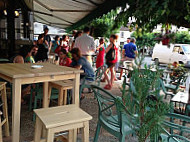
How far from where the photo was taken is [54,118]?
70.4 inches

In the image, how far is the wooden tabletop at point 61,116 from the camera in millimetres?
1715

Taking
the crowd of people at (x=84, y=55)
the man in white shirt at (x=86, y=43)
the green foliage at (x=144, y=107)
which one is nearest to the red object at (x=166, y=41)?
the crowd of people at (x=84, y=55)

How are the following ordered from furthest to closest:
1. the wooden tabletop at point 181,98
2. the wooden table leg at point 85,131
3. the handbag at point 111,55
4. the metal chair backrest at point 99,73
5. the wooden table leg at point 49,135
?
the handbag at point 111,55 → the metal chair backrest at point 99,73 → the wooden tabletop at point 181,98 → the wooden table leg at point 85,131 → the wooden table leg at point 49,135

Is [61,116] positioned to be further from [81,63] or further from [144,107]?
[81,63]

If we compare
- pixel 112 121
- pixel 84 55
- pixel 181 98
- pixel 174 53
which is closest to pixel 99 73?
pixel 84 55

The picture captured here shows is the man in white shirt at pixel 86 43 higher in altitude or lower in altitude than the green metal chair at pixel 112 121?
higher

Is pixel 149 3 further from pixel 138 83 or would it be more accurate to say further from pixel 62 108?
pixel 62 108

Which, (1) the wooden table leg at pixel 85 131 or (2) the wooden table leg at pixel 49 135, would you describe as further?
(1) the wooden table leg at pixel 85 131

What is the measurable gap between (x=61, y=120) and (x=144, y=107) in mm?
767

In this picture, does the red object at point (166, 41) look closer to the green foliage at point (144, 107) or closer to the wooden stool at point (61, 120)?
the green foliage at point (144, 107)

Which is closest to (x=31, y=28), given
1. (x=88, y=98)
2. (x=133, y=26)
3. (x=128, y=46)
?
(x=128, y=46)

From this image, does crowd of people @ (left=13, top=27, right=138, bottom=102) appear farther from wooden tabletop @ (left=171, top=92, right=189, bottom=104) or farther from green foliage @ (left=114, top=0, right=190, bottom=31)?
wooden tabletop @ (left=171, top=92, right=189, bottom=104)

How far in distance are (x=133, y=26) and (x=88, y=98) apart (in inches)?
90.8

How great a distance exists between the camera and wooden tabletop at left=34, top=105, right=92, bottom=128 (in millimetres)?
1715
